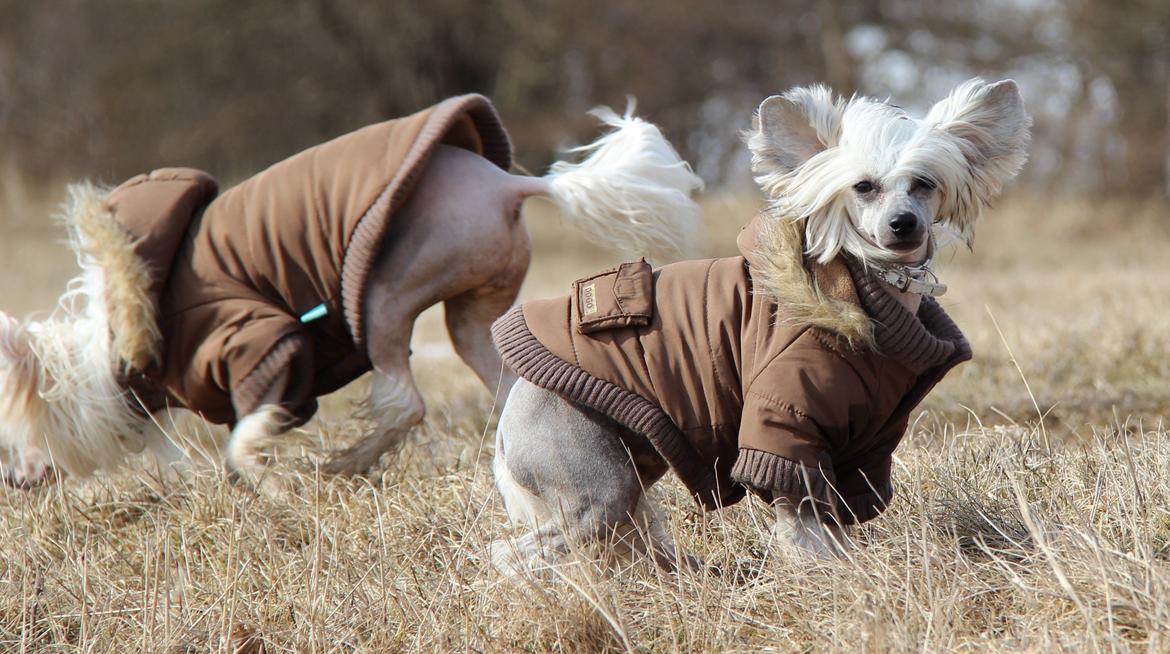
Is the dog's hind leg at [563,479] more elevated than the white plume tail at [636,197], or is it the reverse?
the white plume tail at [636,197]

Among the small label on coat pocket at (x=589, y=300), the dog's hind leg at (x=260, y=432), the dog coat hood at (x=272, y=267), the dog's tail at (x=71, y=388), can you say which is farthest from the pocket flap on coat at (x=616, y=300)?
the dog's tail at (x=71, y=388)

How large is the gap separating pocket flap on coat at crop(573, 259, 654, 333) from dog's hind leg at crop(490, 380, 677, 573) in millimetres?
209

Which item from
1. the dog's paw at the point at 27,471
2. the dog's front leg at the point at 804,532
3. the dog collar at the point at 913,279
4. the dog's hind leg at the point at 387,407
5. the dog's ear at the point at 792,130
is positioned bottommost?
the dog's paw at the point at 27,471

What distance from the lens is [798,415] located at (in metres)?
2.64

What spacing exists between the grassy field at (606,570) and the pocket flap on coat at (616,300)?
0.55 m

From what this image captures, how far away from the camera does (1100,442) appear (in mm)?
3166

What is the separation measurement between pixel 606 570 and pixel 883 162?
3.66 ft

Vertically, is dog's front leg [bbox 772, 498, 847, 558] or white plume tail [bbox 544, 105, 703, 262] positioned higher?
white plume tail [bbox 544, 105, 703, 262]

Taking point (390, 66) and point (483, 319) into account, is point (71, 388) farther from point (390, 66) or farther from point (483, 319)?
point (390, 66)

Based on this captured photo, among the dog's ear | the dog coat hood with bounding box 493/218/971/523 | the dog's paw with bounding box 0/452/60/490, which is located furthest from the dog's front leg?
the dog's paw with bounding box 0/452/60/490

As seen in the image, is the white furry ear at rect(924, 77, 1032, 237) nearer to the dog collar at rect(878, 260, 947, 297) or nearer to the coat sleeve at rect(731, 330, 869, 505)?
the dog collar at rect(878, 260, 947, 297)

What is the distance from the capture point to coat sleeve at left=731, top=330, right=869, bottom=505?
2641 mm

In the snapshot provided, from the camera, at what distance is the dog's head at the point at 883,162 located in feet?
8.91

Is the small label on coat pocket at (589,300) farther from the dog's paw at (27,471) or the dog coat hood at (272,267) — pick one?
the dog's paw at (27,471)
